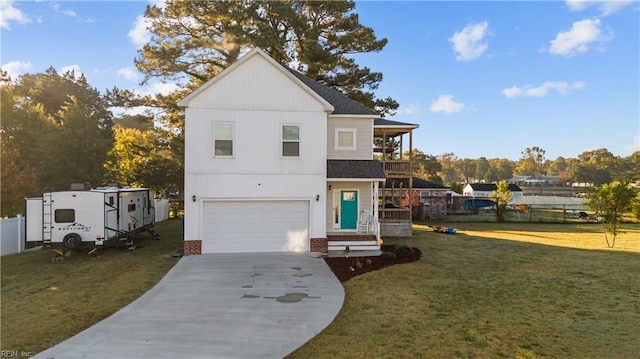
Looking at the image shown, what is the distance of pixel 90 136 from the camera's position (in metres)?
26.7

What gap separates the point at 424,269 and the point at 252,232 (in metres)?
6.94

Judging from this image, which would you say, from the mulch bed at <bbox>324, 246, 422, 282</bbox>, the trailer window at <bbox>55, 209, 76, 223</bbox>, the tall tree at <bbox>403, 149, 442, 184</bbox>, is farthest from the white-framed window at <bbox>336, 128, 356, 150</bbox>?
the tall tree at <bbox>403, 149, 442, 184</bbox>

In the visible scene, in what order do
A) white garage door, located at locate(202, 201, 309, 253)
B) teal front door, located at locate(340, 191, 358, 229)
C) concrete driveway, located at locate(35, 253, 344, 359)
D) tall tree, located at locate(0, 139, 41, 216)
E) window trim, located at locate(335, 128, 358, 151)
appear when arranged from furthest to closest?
tall tree, located at locate(0, 139, 41, 216) < teal front door, located at locate(340, 191, 358, 229) < window trim, located at locate(335, 128, 358, 151) < white garage door, located at locate(202, 201, 309, 253) < concrete driveway, located at locate(35, 253, 344, 359)

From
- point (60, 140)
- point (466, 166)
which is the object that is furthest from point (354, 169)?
point (466, 166)

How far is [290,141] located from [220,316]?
8.39 m

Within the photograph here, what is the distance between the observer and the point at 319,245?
568 inches

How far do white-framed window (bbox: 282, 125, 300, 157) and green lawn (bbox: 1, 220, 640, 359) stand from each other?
6064 mm

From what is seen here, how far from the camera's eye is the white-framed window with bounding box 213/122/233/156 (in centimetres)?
1411

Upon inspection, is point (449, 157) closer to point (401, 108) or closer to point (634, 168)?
point (634, 168)

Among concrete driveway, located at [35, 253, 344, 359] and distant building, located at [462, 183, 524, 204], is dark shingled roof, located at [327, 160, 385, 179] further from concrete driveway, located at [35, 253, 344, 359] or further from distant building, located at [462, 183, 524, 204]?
distant building, located at [462, 183, 524, 204]

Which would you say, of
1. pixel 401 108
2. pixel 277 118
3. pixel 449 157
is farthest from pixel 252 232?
→ pixel 449 157

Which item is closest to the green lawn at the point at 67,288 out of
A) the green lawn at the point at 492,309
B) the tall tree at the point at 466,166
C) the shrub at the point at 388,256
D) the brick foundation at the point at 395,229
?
the green lawn at the point at 492,309

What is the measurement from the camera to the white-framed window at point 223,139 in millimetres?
14109

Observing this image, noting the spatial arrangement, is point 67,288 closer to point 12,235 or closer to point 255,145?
point 255,145
